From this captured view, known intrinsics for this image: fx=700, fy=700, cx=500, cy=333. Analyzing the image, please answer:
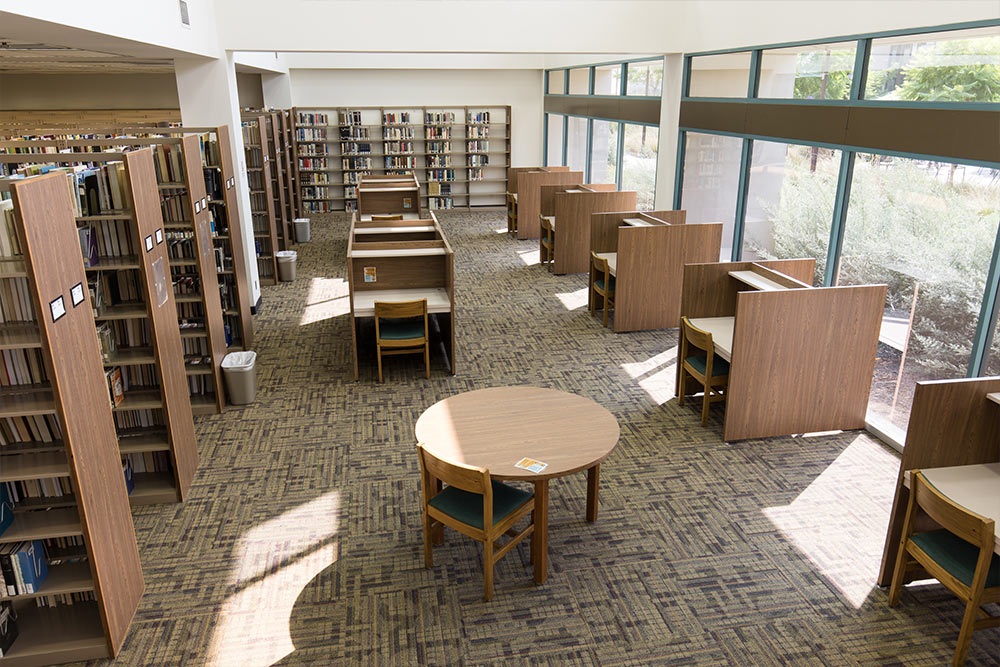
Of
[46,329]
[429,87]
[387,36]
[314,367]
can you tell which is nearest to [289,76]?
[429,87]

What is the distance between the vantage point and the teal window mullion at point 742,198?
7383mm

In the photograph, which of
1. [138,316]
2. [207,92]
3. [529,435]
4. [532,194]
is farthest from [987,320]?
[532,194]

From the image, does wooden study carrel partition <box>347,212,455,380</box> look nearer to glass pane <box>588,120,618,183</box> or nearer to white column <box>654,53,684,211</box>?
white column <box>654,53,684,211</box>

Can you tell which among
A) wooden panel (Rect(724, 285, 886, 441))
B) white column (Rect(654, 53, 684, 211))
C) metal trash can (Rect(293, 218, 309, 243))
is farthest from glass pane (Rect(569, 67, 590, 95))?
wooden panel (Rect(724, 285, 886, 441))

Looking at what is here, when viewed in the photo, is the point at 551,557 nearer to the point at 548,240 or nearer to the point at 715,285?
the point at 715,285

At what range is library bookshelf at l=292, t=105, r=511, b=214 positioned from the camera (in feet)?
49.2

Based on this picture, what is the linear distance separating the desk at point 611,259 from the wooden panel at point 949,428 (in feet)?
13.5

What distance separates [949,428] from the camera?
3480 millimetres

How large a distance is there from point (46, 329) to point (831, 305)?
470 cm

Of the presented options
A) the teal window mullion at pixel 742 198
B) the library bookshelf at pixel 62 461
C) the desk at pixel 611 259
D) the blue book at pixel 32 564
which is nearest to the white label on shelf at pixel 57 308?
the library bookshelf at pixel 62 461

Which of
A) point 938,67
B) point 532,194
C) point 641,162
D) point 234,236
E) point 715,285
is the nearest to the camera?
point 938,67

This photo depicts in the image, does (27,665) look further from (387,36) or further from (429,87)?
(429,87)

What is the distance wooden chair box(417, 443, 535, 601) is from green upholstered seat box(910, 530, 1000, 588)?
1.91m

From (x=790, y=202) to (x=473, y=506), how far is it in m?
4.75
